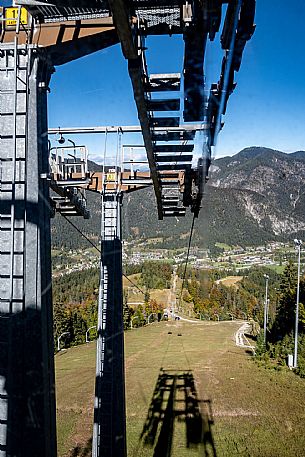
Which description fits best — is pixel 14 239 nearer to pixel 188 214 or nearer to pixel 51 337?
pixel 51 337

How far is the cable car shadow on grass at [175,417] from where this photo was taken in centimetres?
775

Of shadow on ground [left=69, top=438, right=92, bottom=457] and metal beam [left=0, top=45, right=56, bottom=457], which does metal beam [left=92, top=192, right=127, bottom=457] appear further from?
shadow on ground [left=69, top=438, right=92, bottom=457]

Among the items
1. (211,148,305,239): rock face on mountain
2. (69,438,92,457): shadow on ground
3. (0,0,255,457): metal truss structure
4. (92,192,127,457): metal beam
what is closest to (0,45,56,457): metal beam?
(0,0,255,457): metal truss structure

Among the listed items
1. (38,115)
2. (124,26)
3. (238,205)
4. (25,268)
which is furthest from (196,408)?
(124,26)

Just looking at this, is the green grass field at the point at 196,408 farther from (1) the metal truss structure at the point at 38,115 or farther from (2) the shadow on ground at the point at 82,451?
(1) the metal truss structure at the point at 38,115

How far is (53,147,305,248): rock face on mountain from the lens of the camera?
14.0 feet

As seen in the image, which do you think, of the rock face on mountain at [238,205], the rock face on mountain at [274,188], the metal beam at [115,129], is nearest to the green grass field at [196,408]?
the rock face on mountain at [238,205]

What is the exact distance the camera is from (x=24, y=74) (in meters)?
1.97

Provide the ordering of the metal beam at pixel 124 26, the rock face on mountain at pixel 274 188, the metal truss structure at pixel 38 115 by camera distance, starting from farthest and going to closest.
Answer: the rock face on mountain at pixel 274 188 < the metal truss structure at pixel 38 115 < the metal beam at pixel 124 26

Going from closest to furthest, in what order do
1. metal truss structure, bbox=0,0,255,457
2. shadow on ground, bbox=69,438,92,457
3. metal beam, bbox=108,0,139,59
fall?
metal beam, bbox=108,0,139,59
metal truss structure, bbox=0,0,255,457
shadow on ground, bbox=69,438,92,457

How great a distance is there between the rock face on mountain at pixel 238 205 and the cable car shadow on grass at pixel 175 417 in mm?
3630

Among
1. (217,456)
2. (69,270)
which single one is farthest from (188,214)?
(69,270)

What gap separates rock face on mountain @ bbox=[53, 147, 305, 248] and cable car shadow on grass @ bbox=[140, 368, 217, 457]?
3.63m

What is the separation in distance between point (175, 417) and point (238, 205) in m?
5.75
